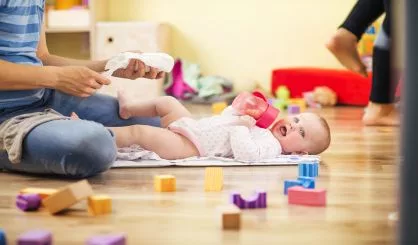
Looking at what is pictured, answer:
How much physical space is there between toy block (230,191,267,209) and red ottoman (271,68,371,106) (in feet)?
6.78

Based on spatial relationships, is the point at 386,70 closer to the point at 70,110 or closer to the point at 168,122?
the point at 168,122

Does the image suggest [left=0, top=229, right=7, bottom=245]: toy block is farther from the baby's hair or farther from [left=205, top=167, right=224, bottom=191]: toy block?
the baby's hair

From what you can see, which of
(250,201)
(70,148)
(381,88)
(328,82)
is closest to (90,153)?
(70,148)

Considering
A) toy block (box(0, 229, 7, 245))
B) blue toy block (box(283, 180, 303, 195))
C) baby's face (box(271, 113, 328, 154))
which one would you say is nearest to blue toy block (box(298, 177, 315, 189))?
blue toy block (box(283, 180, 303, 195))

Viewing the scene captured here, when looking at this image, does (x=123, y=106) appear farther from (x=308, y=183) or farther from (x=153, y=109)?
(x=308, y=183)

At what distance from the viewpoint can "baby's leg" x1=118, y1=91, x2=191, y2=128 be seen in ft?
6.06

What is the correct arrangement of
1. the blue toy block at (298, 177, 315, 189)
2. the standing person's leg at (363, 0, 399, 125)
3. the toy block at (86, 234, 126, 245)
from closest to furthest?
the toy block at (86, 234, 126, 245)
the blue toy block at (298, 177, 315, 189)
the standing person's leg at (363, 0, 399, 125)

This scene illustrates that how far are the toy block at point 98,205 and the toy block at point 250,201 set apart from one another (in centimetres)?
22

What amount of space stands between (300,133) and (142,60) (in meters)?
0.42

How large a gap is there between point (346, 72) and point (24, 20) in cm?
212

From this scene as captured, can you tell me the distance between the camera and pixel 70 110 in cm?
179

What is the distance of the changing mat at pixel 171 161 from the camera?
5.51ft

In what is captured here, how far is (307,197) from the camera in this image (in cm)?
128

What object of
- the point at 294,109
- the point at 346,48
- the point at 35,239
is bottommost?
the point at 294,109
